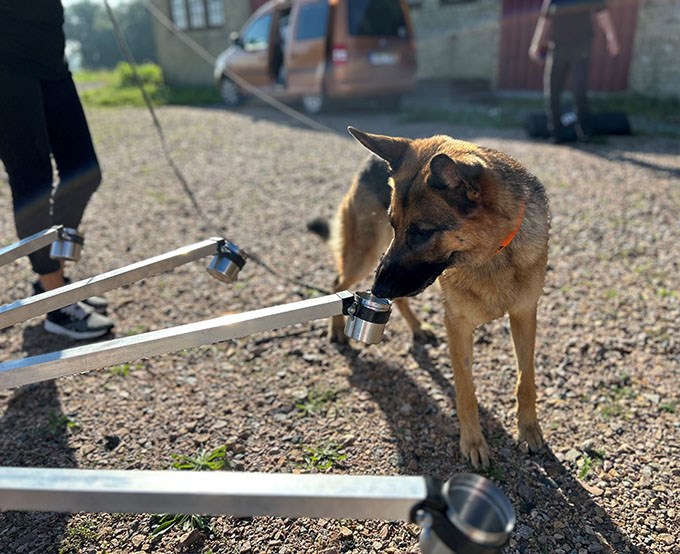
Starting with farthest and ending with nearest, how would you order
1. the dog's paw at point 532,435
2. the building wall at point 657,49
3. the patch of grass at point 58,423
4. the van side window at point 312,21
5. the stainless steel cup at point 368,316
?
the building wall at point 657,49 < the van side window at point 312,21 < the patch of grass at point 58,423 < the dog's paw at point 532,435 < the stainless steel cup at point 368,316

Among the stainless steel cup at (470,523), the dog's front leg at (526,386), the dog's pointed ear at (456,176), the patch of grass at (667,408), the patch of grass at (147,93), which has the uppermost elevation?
the dog's pointed ear at (456,176)

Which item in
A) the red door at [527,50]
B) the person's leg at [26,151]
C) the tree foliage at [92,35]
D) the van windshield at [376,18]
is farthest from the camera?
the tree foliage at [92,35]

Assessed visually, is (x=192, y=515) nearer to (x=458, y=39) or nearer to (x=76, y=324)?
(x=76, y=324)

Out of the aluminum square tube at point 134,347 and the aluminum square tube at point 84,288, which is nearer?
the aluminum square tube at point 134,347

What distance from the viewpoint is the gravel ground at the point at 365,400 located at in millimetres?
2246

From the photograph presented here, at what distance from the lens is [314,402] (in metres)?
3.07

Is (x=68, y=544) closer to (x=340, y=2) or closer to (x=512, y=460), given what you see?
(x=512, y=460)

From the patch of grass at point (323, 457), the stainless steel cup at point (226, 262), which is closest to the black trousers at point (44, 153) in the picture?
the stainless steel cup at point (226, 262)

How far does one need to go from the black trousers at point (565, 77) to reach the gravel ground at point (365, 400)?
9.85 ft

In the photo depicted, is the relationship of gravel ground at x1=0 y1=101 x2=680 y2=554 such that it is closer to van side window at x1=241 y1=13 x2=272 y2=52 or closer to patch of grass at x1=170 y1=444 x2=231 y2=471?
patch of grass at x1=170 y1=444 x2=231 y2=471

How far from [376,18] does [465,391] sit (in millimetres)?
10769

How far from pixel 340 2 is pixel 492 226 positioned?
10.6 meters

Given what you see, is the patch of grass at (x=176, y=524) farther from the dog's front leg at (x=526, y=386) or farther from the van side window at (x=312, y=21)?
the van side window at (x=312, y=21)

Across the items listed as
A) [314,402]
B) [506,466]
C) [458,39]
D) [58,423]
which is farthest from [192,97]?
[506,466]
